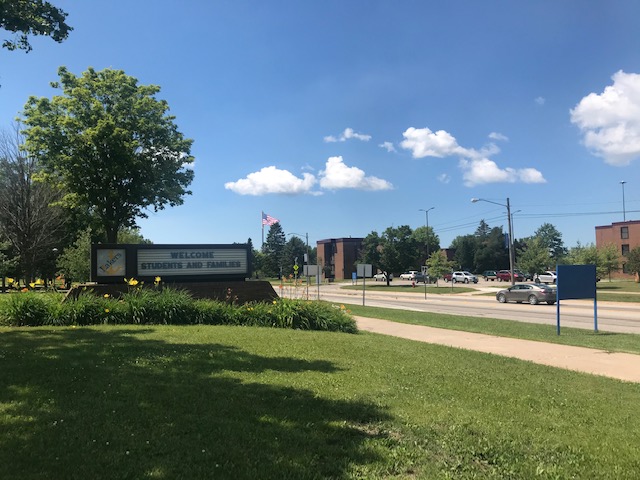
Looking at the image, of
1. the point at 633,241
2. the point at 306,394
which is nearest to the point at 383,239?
the point at 633,241

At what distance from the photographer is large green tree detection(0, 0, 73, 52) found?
8.52 m

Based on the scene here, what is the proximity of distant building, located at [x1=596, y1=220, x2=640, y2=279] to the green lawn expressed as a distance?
252 ft

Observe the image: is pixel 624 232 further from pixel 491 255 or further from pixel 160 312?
pixel 160 312

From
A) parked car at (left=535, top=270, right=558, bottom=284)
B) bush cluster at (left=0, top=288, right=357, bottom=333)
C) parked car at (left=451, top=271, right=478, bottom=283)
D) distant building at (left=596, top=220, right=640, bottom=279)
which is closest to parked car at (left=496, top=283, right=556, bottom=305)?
bush cluster at (left=0, top=288, right=357, bottom=333)

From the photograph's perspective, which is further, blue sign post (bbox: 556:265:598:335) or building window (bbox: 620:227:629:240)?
building window (bbox: 620:227:629:240)

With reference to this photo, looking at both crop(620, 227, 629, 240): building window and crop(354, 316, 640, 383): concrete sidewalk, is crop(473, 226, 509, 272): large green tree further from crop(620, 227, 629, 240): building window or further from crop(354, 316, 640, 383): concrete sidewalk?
crop(354, 316, 640, 383): concrete sidewalk

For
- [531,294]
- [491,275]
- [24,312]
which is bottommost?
[491,275]

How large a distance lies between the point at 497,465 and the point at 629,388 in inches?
171

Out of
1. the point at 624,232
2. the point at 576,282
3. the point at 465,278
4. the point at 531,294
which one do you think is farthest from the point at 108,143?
the point at 624,232

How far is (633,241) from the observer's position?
2867 inches

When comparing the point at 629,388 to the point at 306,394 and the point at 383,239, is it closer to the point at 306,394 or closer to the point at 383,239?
the point at 306,394

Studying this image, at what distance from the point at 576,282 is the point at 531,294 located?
17291 mm

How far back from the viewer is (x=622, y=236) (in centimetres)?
7438

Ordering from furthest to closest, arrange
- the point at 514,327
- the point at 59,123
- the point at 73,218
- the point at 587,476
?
the point at 73,218
the point at 59,123
the point at 514,327
the point at 587,476
